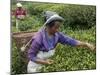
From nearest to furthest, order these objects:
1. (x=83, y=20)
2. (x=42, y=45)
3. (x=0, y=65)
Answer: (x=0, y=65)
(x=42, y=45)
(x=83, y=20)

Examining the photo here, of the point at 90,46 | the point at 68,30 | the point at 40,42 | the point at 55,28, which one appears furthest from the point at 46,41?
the point at 90,46

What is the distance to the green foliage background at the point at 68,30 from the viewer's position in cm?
241

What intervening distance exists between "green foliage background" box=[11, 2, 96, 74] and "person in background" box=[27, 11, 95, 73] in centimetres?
5

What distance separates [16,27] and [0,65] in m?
0.44

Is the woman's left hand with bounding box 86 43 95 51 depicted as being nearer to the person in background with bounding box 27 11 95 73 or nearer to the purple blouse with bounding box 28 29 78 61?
the person in background with bounding box 27 11 95 73

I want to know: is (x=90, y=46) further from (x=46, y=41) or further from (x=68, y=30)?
(x=46, y=41)

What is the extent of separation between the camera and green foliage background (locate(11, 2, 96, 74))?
241 centimetres

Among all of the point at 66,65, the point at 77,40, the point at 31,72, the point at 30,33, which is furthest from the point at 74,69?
the point at 30,33

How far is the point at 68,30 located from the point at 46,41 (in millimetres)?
303

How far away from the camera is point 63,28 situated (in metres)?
2.59

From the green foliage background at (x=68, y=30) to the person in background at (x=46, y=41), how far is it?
0.05 metres

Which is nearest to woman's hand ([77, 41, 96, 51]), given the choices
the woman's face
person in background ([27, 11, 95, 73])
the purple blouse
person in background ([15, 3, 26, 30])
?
Result: person in background ([27, 11, 95, 73])

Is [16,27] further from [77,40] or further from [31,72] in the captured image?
[77,40]

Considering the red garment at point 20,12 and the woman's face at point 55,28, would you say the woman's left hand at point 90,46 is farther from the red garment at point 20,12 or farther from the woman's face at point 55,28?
the red garment at point 20,12
